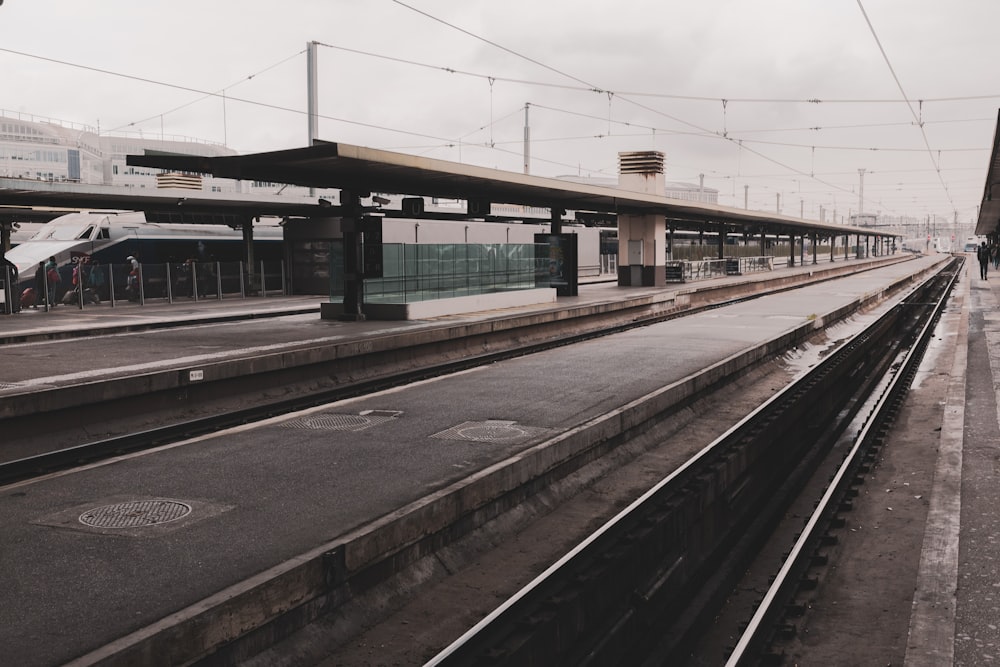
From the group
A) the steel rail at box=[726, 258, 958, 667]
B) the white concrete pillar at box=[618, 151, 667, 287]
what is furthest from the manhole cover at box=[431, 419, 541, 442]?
the white concrete pillar at box=[618, 151, 667, 287]

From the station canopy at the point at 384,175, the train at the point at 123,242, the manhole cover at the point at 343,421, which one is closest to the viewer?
the manhole cover at the point at 343,421

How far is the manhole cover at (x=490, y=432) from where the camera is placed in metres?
9.62

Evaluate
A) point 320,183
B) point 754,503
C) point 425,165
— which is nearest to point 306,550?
point 754,503

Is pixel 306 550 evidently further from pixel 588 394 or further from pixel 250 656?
pixel 588 394

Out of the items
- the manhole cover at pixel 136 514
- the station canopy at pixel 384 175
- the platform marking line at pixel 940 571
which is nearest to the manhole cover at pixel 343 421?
the manhole cover at pixel 136 514

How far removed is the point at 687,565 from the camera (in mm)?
8055

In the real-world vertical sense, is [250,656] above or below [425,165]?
below

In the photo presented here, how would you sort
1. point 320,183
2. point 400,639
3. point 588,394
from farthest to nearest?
point 320,183 < point 588,394 < point 400,639

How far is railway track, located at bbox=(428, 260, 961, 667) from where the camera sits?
5711mm

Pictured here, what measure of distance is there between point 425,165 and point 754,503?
10508 millimetres

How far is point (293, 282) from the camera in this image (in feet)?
105

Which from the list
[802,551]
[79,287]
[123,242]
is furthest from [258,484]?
[123,242]

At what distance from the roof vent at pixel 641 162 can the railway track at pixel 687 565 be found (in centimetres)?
2931

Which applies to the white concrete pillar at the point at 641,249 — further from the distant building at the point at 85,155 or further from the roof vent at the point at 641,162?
the distant building at the point at 85,155
